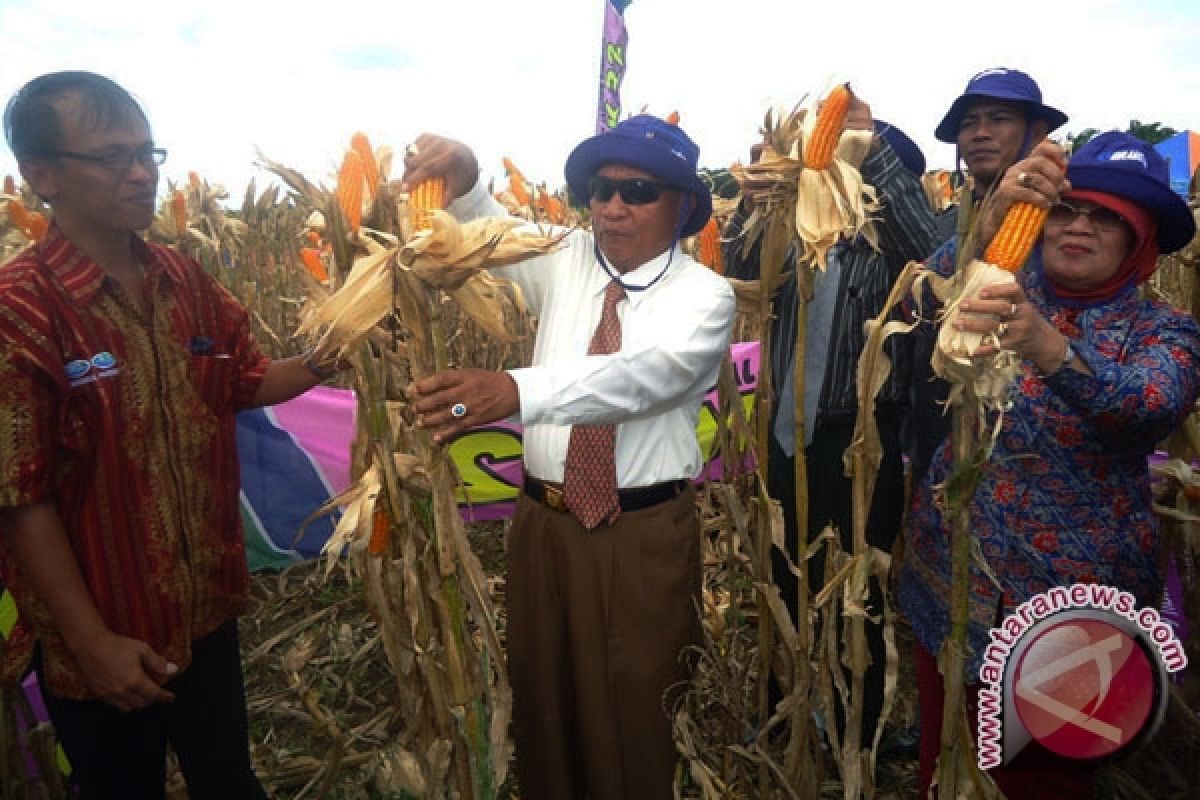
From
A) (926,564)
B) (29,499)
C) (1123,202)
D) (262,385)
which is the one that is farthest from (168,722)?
(1123,202)

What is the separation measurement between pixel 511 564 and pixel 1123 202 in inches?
75.9

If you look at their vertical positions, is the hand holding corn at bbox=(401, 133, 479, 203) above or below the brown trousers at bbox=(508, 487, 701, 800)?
above

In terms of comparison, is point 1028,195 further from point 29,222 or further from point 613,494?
point 29,222

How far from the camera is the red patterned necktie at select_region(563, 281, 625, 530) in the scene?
212 centimetres

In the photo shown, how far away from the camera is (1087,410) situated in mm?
1690

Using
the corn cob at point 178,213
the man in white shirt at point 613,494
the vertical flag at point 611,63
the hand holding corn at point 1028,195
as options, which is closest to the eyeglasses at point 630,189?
the man in white shirt at point 613,494

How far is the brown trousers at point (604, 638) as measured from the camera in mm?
2195

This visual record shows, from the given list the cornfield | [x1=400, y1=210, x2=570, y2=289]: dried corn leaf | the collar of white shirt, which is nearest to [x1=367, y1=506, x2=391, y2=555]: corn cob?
the cornfield

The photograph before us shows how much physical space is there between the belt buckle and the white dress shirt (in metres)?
0.04

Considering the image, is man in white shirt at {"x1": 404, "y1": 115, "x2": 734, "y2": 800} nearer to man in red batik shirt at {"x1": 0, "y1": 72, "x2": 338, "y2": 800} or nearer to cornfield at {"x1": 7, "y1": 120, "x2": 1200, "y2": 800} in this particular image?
cornfield at {"x1": 7, "y1": 120, "x2": 1200, "y2": 800}

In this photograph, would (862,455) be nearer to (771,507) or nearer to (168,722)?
(771,507)

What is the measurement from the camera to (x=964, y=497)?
153cm

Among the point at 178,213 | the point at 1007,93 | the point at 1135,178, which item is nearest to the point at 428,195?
the point at 1135,178

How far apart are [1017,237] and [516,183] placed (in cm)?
573
